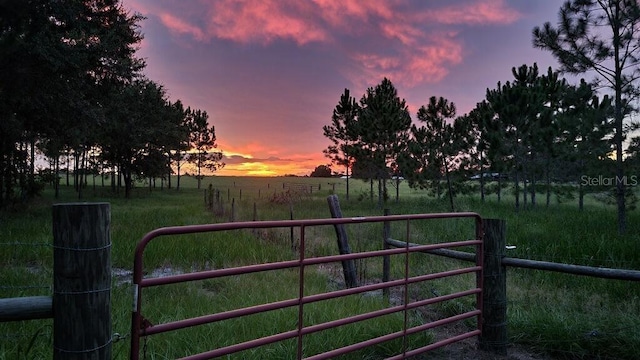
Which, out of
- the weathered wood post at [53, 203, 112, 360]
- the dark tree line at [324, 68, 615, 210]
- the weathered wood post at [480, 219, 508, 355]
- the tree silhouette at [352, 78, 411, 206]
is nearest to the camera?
the weathered wood post at [53, 203, 112, 360]

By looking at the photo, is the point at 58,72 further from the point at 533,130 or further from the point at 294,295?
the point at 533,130

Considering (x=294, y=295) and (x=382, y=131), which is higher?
(x=382, y=131)

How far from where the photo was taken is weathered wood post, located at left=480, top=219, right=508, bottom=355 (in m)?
4.44

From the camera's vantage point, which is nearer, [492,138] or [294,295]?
[294,295]

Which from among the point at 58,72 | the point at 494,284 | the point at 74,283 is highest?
the point at 58,72

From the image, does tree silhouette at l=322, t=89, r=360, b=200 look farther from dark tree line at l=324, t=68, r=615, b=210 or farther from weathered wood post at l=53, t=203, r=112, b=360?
weathered wood post at l=53, t=203, r=112, b=360

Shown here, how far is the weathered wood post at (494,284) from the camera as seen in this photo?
4441 millimetres

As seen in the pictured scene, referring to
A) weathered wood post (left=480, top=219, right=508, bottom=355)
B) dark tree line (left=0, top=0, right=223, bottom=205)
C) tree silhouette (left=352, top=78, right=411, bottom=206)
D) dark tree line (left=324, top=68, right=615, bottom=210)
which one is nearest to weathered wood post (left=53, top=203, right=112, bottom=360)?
weathered wood post (left=480, top=219, right=508, bottom=355)

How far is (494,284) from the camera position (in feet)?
14.6

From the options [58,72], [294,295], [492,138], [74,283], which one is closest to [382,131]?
[492,138]

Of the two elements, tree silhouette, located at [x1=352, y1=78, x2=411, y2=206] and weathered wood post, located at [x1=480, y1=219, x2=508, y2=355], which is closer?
weathered wood post, located at [x1=480, y1=219, x2=508, y2=355]

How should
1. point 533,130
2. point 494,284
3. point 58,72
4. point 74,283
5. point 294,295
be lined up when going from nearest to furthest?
point 74,283 < point 494,284 < point 294,295 < point 58,72 < point 533,130

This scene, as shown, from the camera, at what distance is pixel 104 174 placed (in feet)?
157

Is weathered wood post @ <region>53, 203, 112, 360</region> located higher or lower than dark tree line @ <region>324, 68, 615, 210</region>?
lower
